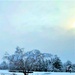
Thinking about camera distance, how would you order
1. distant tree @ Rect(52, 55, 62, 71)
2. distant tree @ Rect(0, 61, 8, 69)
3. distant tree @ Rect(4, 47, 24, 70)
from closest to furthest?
distant tree @ Rect(4, 47, 24, 70)
distant tree @ Rect(0, 61, 8, 69)
distant tree @ Rect(52, 55, 62, 71)

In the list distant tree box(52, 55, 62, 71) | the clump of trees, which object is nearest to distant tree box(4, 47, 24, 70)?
the clump of trees

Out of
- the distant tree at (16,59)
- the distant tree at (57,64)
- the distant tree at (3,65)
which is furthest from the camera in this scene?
the distant tree at (57,64)

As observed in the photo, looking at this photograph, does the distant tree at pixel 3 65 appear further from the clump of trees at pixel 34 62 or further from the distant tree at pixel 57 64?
the distant tree at pixel 57 64

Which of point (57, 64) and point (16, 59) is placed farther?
point (57, 64)

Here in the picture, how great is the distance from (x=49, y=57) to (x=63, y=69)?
11.8 feet

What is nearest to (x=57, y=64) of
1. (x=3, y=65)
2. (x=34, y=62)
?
(x=34, y=62)

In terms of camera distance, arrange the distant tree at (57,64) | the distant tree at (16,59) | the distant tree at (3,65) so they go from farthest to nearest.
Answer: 1. the distant tree at (57,64)
2. the distant tree at (3,65)
3. the distant tree at (16,59)

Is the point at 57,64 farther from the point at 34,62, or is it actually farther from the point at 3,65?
the point at 3,65

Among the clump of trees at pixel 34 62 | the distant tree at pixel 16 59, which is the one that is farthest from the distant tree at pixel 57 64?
the distant tree at pixel 16 59

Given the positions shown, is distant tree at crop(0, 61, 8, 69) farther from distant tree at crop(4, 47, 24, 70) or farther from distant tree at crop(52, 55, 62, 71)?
distant tree at crop(52, 55, 62, 71)

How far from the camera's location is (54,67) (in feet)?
70.3

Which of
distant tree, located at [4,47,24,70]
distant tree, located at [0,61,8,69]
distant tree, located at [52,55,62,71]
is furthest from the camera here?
distant tree, located at [52,55,62,71]

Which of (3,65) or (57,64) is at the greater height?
(57,64)

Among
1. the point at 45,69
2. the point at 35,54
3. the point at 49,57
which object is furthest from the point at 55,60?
the point at 45,69
